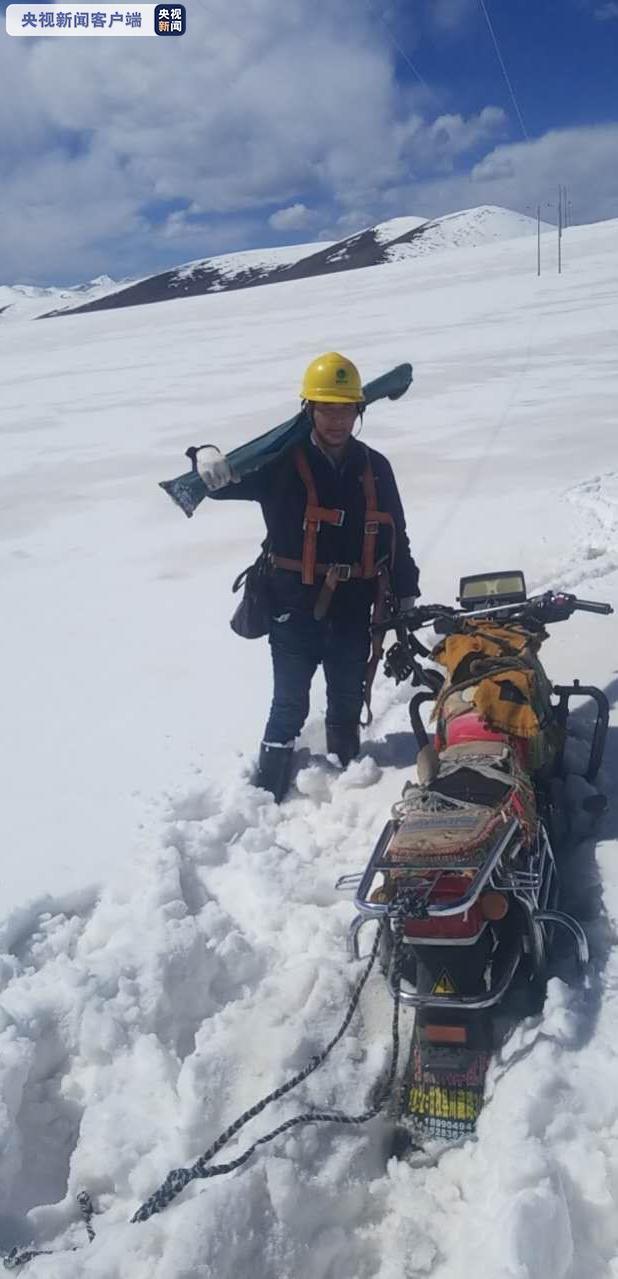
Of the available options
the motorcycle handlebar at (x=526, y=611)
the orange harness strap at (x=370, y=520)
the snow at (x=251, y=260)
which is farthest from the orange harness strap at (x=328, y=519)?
the snow at (x=251, y=260)

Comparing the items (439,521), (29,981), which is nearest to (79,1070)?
(29,981)

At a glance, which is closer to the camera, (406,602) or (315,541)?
(315,541)

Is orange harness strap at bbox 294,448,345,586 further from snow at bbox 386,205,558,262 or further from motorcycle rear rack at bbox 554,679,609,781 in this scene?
snow at bbox 386,205,558,262

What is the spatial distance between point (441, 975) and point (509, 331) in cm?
2084

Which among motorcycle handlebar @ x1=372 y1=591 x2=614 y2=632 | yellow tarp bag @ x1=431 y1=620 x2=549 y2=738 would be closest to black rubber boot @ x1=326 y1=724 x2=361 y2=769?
motorcycle handlebar @ x1=372 y1=591 x2=614 y2=632

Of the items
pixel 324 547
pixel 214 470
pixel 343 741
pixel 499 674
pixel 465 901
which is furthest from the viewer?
pixel 343 741

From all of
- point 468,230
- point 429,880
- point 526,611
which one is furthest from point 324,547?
point 468,230

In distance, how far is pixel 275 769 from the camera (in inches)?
178

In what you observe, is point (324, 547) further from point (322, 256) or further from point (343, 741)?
point (322, 256)

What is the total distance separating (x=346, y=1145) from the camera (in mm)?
2623

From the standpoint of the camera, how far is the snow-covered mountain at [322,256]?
97.9 metres

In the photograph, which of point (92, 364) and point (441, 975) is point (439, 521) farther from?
point (92, 364)

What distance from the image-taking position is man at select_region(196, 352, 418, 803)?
4.11 metres

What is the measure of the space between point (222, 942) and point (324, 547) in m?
1.81
